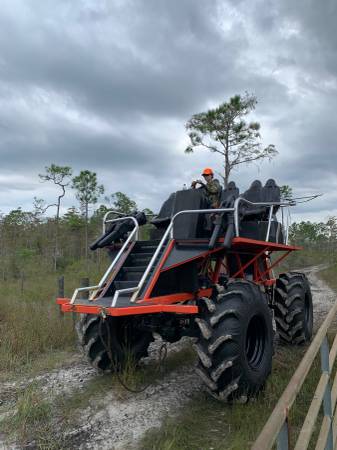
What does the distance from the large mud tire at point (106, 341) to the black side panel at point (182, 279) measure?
25.0 inches

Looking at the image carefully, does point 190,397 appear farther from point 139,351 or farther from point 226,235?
point 226,235

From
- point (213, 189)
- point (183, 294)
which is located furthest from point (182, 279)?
point (213, 189)

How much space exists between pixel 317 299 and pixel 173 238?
8.52m

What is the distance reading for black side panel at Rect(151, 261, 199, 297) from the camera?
184 inches

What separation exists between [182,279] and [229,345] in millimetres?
1062

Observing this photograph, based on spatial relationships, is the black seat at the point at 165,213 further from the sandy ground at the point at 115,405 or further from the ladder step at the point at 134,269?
the sandy ground at the point at 115,405

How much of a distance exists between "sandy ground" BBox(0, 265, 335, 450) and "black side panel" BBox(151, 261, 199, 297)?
112 centimetres

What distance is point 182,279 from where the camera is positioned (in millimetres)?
4777

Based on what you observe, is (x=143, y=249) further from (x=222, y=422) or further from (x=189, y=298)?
(x=222, y=422)

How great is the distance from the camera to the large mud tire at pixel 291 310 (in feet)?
20.5

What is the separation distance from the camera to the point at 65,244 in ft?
83.5

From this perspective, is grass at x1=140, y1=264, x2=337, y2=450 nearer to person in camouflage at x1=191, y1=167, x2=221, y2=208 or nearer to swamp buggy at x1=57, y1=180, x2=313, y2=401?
swamp buggy at x1=57, y1=180, x2=313, y2=401

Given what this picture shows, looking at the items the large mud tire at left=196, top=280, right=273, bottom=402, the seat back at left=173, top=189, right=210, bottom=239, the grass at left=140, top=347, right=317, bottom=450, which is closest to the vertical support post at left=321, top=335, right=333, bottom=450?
the grass at left=140, top=347, right=317, bottom=450

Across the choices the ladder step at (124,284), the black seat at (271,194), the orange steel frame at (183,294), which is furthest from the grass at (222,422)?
the black seat at (271,194)
